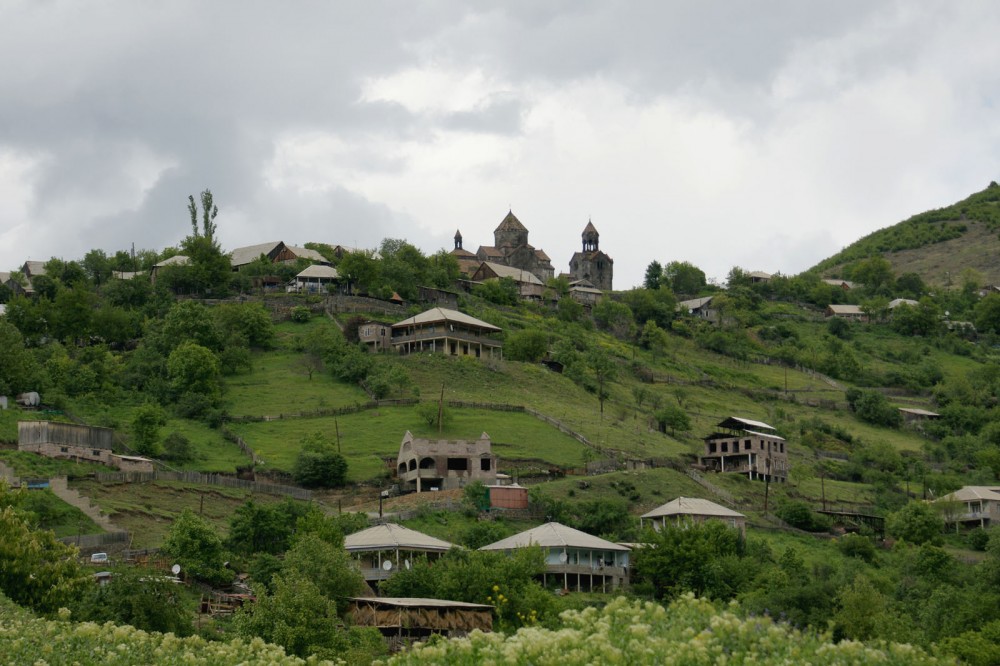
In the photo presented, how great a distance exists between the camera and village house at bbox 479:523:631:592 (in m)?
75.7

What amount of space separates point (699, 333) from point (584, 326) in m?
14.1

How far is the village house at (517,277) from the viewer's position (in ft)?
546

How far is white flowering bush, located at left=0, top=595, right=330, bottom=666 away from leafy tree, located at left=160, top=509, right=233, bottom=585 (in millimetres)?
29152

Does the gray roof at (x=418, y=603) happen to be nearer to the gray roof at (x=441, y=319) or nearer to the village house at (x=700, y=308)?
the gray roof at (x=441, y=319)

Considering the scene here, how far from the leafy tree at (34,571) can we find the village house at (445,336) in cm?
6251

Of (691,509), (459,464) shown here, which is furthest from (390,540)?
(691,509)

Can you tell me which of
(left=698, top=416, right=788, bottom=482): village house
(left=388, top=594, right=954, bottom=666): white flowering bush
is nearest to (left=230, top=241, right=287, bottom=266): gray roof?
(left=698, top=416, right=788, bottom=482): village house

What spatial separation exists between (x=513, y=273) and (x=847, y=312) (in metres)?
42.6

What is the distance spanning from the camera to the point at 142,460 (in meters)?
87.9

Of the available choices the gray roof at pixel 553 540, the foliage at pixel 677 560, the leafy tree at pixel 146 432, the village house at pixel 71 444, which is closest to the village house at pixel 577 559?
the gray roof at pixel 553 540

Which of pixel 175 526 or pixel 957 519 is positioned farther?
pixel 957 519

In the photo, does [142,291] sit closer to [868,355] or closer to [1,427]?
[1,427]

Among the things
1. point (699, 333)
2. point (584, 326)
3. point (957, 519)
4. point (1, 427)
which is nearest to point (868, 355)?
point (699, 333)

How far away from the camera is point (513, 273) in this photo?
173625mm
